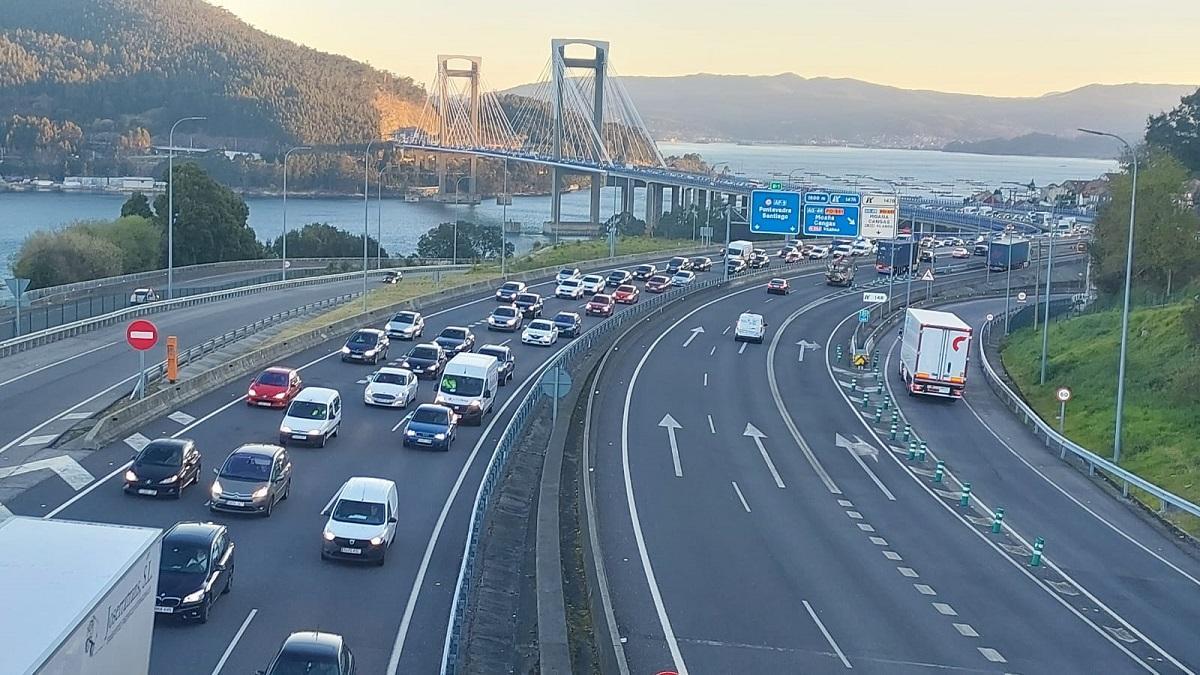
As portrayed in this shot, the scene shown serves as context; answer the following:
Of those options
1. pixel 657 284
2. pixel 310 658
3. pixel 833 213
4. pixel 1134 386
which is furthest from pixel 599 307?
pixel 310 658

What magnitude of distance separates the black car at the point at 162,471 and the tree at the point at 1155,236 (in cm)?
4303

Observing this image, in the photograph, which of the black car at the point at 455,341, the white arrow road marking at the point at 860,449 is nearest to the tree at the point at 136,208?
the black car at the point at 455,341

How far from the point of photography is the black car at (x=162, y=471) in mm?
20453

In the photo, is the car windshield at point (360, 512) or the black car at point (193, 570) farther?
the car windshield at point (360, 512)

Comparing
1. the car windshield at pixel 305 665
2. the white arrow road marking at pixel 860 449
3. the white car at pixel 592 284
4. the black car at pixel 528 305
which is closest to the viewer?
the car windshield at pixel 305 665

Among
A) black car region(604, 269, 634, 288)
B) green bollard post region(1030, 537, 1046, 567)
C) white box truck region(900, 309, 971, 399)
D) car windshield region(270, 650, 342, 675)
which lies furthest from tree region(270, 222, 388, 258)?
car windshield region(270, 650, 342, 675)

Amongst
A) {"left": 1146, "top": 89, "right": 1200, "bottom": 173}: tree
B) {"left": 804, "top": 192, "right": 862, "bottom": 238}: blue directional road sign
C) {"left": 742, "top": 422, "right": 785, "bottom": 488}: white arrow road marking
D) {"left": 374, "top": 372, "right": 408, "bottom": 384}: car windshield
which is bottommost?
{"left": 742, "top": 422, "right": 785, "bottom": 488}: white arrow road marking

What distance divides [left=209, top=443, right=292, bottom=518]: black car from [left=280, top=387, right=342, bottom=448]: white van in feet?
14.9

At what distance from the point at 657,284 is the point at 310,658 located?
54.1 m

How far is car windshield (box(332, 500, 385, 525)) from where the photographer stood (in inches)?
720

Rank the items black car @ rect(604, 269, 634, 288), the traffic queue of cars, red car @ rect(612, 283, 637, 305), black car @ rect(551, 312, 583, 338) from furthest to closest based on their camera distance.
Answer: black car @ rect(604, 269, 634, 288), red car @ rect(612, 283, 637, 305), black car @ rect(551, 312, 583, 338), the traffic queue of cars

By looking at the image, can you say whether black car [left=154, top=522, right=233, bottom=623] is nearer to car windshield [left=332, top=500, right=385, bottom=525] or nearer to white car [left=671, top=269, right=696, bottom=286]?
car windshield [left=332, top=500, right=385, bottom=525]

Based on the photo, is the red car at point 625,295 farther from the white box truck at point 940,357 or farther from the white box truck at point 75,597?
the white box truck at point 75,597

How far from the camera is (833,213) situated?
57.0 m
